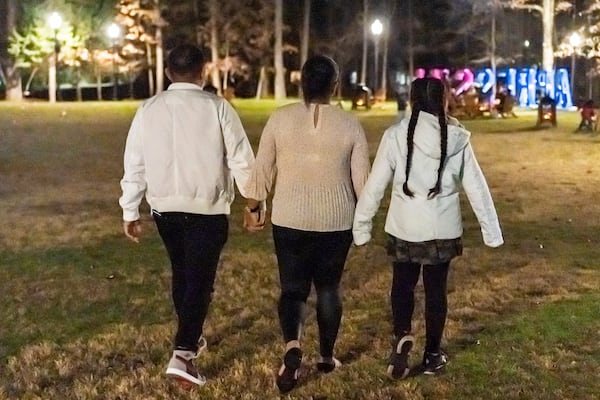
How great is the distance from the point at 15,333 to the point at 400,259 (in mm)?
2487

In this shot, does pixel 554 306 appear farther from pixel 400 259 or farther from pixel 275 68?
pixel 275 68

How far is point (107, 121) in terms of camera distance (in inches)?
1075

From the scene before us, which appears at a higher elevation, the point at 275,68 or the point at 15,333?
the point at 275,68

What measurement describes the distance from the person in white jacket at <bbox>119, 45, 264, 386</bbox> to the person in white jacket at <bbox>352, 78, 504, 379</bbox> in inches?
26.2

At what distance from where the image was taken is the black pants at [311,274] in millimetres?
4516

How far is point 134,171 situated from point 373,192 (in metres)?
1.20

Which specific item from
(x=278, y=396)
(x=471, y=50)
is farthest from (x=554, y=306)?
(x=471, y=50)

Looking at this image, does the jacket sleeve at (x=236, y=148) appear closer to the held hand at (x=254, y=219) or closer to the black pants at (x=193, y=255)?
the held hand at (x=254, y=219)

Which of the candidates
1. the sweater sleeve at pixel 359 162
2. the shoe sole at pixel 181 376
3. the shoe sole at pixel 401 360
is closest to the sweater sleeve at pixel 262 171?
the sweater sleeve at pixel 359 162

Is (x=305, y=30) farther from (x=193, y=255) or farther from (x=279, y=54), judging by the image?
(x=193, y=255)

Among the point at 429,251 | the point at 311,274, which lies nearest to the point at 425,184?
the point at 429,251

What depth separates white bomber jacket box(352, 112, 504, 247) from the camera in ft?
14.6

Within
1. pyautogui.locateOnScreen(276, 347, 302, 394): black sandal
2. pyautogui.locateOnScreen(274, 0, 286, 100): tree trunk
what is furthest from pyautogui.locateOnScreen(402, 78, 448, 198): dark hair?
pyautogui.locateOnScreen(274, 0, 286, 100): tree trunk

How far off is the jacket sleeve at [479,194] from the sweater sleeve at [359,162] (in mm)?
489
